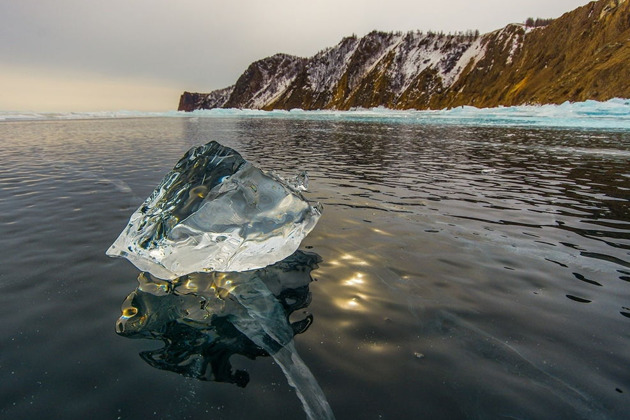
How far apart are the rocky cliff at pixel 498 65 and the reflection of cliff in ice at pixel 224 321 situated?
321ft

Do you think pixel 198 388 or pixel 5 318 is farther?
pixel 5 318

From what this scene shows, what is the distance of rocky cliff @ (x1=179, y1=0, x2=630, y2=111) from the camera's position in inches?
3285

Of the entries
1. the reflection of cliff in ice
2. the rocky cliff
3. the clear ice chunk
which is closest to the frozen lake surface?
the reflection of cliff in ice

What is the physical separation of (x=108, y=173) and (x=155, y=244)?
11691 mm

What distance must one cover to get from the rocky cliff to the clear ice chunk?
97.0 m

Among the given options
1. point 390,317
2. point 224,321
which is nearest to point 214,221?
point 224,321

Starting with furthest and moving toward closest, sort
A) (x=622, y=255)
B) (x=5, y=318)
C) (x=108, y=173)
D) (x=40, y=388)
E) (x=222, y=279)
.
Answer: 1. (x=108, y=173)
2. (x=622, y=255)
3. (x=222, y=279)
4. (x=5, y=318)
5. (x=40, y=388)

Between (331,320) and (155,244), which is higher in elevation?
(155,244)

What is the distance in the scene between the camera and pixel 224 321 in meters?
3.97

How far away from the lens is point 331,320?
158 inches

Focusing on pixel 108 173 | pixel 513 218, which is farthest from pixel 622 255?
pixel 108 173

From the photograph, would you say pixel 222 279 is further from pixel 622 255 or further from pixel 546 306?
pixel 622 255

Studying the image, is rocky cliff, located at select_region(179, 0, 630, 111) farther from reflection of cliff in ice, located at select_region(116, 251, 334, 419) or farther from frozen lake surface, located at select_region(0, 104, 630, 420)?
reflection of cliff in ice, located at select_region(116, 251, 334, 419)

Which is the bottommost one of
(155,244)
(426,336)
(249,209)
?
(426,336)
